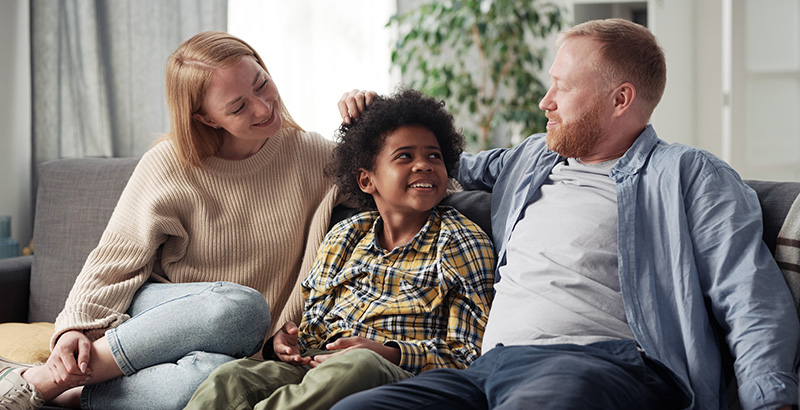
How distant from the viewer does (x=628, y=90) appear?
1546mm

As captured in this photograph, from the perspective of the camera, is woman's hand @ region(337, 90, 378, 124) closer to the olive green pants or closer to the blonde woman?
the blonde woman

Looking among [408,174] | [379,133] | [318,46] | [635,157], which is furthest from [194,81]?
[318,46]


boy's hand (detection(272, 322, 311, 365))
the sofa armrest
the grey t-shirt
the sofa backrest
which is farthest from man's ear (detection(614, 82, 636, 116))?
the sofa armrest

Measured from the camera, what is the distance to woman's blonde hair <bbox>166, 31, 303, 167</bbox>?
1832 millimetres

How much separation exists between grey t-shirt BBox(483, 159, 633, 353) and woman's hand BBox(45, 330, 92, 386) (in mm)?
823

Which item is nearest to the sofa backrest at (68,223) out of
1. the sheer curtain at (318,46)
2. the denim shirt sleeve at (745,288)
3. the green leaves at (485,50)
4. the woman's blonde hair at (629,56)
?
the woman's blonde hair at (629,56)

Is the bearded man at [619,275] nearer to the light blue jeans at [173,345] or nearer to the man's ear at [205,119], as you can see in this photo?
the light blue jeans at [173,345]

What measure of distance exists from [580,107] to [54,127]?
2.46 meters

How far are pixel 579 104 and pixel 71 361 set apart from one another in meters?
1.18

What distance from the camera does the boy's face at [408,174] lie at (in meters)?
1.68

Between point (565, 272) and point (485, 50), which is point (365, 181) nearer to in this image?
point (565, 272)

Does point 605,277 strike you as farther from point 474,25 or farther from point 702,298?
point 474,25

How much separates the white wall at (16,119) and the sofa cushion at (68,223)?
0.91 meters

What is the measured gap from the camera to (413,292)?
1.61 metres
